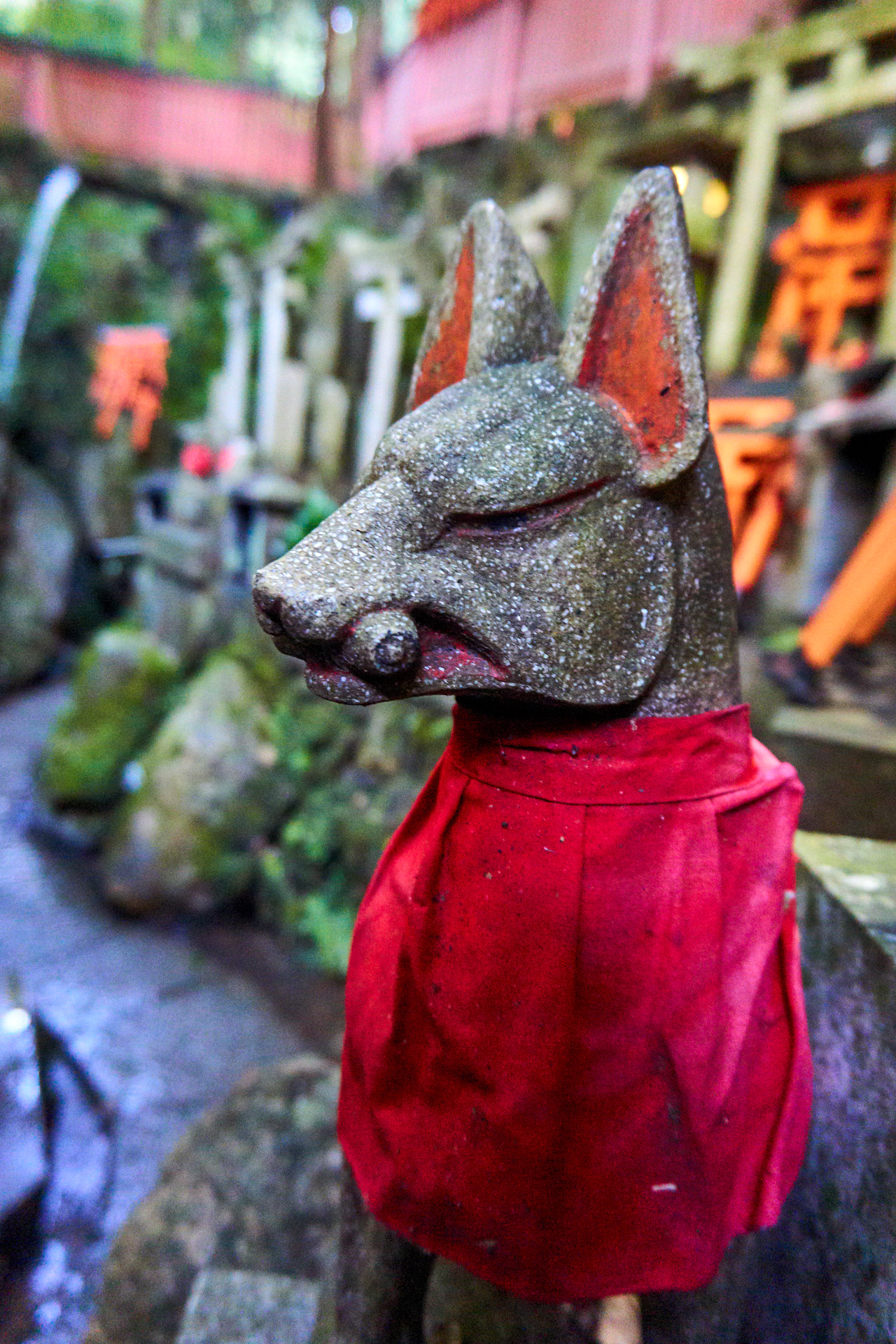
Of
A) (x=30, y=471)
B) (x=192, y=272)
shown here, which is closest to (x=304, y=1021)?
(x=30, y=471)

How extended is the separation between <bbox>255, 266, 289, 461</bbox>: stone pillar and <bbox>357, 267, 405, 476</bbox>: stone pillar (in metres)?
1.78

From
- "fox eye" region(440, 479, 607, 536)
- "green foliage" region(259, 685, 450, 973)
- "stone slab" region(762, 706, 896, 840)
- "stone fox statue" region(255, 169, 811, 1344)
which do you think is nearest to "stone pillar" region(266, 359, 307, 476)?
"green foliage" region(259, 685, 450, 973)

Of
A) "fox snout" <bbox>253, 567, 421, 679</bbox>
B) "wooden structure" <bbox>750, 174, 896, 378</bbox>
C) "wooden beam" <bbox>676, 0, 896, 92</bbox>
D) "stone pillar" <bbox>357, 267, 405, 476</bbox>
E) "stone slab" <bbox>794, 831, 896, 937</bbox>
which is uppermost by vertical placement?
"wooden beam" <bbox>676, 0, 896, 92</bbox>

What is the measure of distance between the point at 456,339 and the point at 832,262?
16.7 feet

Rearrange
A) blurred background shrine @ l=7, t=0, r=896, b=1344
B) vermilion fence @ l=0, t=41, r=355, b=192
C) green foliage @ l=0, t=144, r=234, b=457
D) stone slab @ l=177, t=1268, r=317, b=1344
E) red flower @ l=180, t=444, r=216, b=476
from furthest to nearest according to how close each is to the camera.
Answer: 1. vermilion fence @ l=0, t=41, r=355, b=192
2. green foliage @ l=0, t=144, r=234, b=457
3. red flower @ l=180, t=444, r=216, b=476
4. blurred background shrine @ l=7, t=0, r=896, b=1344
5. stone slab @ l=177, t=1268, r=317, b=1344

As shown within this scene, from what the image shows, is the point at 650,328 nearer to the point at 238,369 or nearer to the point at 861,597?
the point at 861,597

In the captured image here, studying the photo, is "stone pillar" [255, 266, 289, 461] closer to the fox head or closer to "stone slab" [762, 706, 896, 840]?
"stone slab" [762, 706, 896, 840]

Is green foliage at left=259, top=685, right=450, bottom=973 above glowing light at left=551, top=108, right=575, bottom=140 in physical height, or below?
below

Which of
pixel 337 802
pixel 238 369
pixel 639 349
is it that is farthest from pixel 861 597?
pixel 238 369

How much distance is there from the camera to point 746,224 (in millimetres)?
5762

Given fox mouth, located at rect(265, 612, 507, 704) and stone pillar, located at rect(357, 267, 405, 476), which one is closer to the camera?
fox mouth, located at rect(265, 612, 507, 704)

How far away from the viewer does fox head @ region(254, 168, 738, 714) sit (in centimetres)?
89

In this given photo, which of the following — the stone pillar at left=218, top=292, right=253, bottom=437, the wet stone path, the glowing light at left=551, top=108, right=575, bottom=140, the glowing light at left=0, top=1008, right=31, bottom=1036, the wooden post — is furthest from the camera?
the glowing light at left=551, top=108, right=575, bottom=140

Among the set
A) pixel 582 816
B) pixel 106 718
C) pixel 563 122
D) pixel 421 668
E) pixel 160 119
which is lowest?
pixel 106 718
